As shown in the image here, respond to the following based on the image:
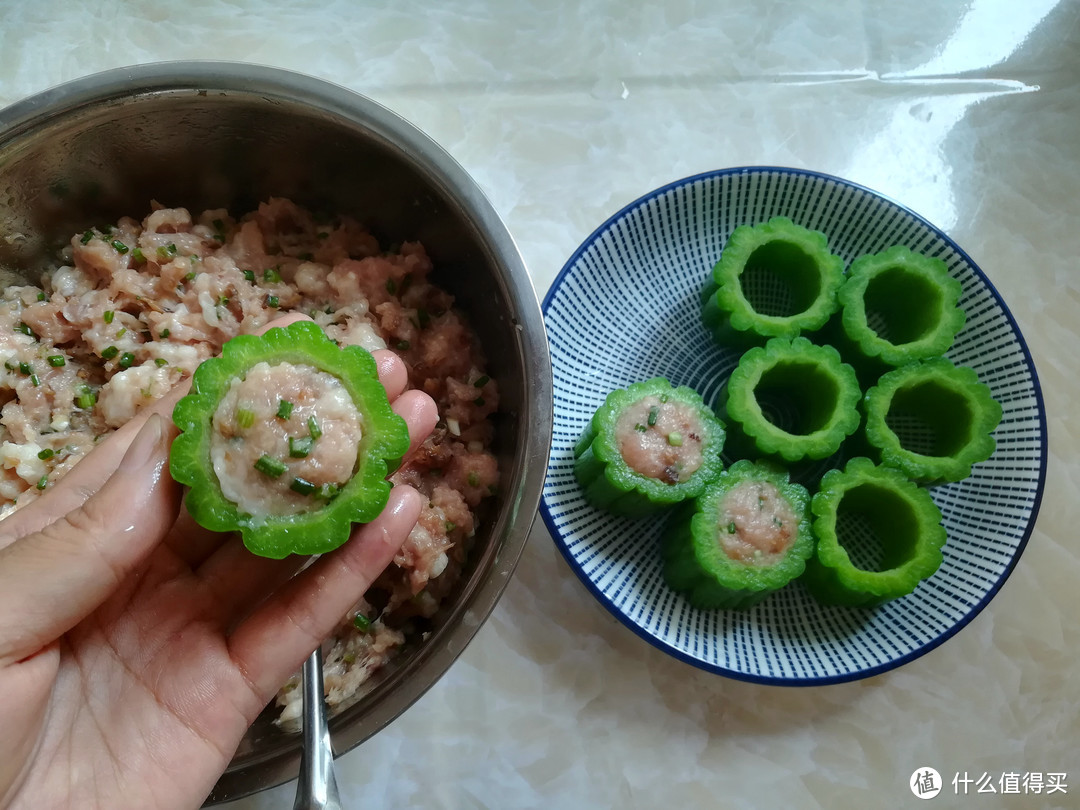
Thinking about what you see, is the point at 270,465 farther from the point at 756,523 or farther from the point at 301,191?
the point at 756,523

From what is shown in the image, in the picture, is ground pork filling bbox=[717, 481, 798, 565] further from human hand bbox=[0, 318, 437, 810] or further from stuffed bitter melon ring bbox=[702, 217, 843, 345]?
human hand bbox=[0, 318, 437, 810]

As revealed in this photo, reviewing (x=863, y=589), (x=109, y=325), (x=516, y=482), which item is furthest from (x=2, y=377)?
(x=863, y=589)

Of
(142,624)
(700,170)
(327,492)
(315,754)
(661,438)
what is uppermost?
(700,170)

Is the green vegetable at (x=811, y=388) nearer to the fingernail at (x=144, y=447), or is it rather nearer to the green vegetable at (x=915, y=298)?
the green vegetable at (x=915, y=298)

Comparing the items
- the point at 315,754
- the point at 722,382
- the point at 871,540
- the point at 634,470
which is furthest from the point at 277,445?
the point at 871,540

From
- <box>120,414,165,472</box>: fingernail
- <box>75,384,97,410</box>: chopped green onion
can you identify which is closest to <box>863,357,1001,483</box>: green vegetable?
<box>120,414,165,472</box>: fingernail

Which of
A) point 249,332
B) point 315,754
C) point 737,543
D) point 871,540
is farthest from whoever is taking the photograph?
point 871,540

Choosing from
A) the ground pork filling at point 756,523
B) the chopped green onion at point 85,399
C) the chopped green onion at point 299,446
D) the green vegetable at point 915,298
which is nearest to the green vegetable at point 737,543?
the ground pork filling at point 756,523
